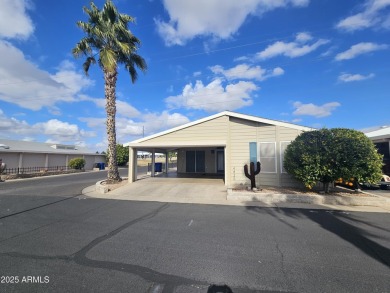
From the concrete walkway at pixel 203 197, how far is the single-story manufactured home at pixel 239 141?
171 centimetres

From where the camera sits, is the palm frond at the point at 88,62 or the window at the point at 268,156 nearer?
the window at the point at 268,156

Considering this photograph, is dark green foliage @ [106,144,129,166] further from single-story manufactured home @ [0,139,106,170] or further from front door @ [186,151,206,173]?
front door @ [186,151,206,173]

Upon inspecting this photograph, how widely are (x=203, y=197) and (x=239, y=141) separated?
15.0ft

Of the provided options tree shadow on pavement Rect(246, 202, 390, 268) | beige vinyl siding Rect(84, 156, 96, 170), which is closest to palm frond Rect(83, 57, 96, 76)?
tree shadow on pavement Rect(246, 202, 390, 268)

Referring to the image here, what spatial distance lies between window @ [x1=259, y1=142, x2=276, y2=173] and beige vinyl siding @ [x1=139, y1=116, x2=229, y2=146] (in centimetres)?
232

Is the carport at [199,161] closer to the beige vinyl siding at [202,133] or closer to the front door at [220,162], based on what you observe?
the front door at [220,162]

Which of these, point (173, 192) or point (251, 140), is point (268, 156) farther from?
point (173, 192)

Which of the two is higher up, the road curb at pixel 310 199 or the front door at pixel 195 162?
the front door at pixel 195 162

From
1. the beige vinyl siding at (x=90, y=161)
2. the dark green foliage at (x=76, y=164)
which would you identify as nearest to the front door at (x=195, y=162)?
the dark green foliage at (x=76, y=164)

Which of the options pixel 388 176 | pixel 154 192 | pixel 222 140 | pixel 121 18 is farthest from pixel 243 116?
pixel 121 18

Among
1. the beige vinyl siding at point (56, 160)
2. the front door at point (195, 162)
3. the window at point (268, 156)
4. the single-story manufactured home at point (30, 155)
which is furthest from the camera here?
the beige vinyl siding at point (56, 160)

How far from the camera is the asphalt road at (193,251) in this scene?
10.8ft

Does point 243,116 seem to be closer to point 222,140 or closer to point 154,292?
point 222,140

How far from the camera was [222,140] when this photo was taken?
13594mm
